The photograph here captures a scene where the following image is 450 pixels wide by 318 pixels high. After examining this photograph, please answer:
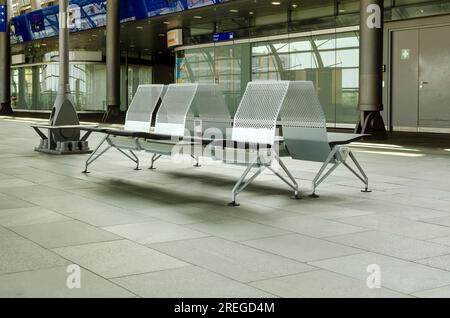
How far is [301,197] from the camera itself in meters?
6.93

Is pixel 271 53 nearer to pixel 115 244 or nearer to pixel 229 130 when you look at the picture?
pixel 229 130

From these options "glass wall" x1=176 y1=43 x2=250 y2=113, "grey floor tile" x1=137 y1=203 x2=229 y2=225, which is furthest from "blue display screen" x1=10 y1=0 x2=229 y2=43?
"grey floor tile" x1=137 y1=203 x2=229 y2=225

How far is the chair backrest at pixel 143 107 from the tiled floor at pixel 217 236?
0.97m

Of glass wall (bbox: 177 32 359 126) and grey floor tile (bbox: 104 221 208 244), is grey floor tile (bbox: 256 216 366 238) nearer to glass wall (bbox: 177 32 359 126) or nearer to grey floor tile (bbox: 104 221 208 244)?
grey floor tile (bbox: 104 221 208 244)

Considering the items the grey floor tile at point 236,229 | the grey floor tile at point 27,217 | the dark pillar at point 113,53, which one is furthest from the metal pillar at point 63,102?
the dark pillar at point 113,53

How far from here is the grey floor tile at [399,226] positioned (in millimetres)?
5094

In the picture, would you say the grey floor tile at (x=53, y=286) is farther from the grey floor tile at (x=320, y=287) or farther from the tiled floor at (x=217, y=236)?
the grey floor tile at (x=320, y=287)

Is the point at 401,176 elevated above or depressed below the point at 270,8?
below

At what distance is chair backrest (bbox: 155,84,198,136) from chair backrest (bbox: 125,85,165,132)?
22 cm

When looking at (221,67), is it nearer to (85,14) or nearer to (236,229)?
(85,14)

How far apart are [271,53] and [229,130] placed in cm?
1345

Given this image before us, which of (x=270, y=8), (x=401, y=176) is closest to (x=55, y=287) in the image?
(x=401, y=176)

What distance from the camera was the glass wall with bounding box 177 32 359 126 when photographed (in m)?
18.9
